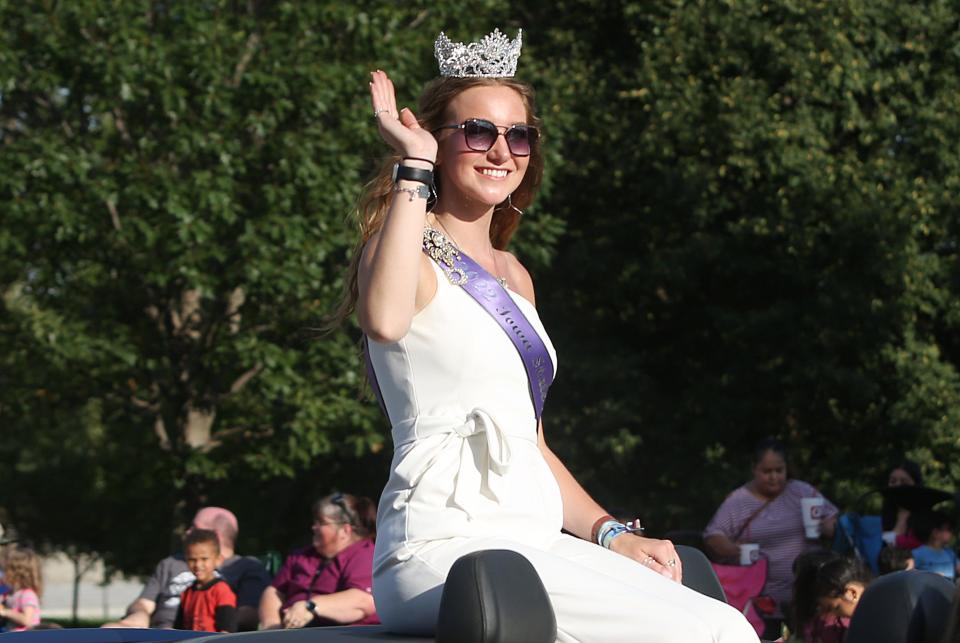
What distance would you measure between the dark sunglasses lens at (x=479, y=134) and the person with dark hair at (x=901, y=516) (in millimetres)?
6205

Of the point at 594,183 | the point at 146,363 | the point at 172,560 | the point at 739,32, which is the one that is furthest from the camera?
the point at 594,183

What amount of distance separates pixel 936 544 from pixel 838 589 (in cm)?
282

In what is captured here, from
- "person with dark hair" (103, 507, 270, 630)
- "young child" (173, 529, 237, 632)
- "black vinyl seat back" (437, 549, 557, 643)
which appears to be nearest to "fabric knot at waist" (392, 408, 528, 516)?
"black vinyl seat back" (437, 549, 557, 643)

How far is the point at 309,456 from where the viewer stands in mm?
15234

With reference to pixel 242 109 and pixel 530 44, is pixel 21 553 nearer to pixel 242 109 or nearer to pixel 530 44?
pixel 242 109

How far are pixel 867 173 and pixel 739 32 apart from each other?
2.17 meters

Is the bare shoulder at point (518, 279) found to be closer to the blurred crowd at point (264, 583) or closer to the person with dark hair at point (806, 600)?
the person with dark hair at point (806, 600)

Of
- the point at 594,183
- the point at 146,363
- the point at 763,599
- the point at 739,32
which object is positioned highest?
the point at 739,32

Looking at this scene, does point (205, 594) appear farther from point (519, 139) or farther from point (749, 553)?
point (519, 139)

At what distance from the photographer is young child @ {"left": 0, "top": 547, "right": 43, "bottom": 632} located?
380 inches

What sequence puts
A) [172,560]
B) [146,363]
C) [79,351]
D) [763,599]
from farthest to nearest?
[146,363], [79,351], [172,560], [763,599]

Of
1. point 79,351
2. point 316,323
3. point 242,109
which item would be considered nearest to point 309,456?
point 316,323

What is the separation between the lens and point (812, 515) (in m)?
9.23

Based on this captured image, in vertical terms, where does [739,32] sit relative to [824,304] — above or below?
above
